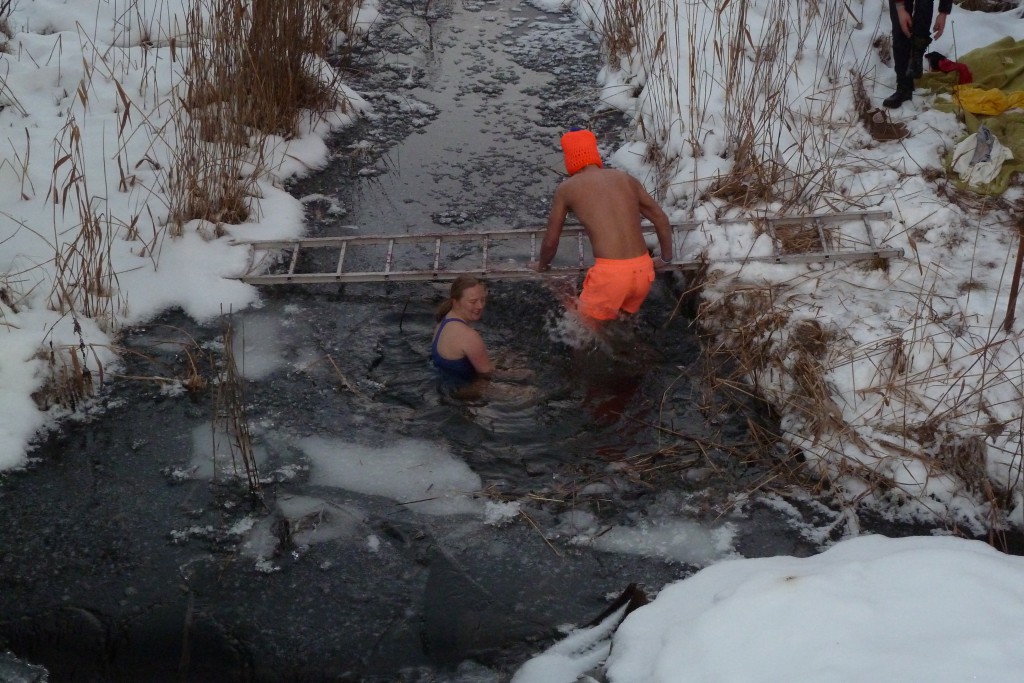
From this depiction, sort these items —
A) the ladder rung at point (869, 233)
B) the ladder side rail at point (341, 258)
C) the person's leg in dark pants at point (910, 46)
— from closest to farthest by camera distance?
the ladder rung at point (869, 233), the ladder side rail at point (341, 258), the person's leg in dark pants at point (910, 46)

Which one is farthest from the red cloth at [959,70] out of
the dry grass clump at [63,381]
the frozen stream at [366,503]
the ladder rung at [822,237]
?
the dry grass clump at [63,381]

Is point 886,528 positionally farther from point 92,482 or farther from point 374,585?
point 92,482

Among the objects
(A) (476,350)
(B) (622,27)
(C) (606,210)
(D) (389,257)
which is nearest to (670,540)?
(A) (476,350)

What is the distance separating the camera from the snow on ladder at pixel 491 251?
5.22 metres

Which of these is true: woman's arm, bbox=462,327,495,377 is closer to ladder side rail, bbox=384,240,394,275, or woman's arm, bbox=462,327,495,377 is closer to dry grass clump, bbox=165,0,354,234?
ladder side rail, bbox=384,240,394,275

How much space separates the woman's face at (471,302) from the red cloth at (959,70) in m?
3.60

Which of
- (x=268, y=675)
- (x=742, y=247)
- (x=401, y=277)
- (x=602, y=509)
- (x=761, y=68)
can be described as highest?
(x=761, y=68)

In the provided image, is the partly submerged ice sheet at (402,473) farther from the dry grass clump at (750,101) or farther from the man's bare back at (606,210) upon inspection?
the dry grass clump at (750,101)

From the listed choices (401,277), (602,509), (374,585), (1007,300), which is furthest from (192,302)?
(1007,300)

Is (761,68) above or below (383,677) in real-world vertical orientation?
above

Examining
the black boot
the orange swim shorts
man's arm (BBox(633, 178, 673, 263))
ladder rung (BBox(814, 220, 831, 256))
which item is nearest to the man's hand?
the black boot

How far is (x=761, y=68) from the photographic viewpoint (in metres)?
6.26

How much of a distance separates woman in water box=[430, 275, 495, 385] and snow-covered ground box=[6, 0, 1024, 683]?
0.81m

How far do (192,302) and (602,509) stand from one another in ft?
9.11
